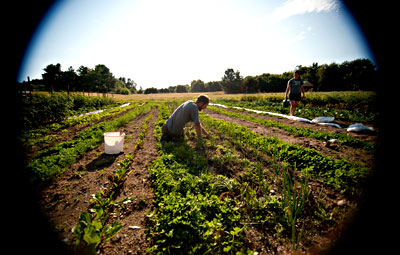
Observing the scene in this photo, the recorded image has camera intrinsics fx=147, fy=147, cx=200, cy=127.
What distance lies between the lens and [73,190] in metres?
3.09

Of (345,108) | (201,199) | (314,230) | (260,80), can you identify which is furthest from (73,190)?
(260,80)

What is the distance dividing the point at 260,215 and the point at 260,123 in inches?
297

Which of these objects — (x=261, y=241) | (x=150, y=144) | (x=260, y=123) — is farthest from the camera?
(x=260, y=123)

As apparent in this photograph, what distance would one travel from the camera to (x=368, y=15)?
379 cm

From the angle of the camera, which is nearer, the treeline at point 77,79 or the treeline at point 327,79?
the treeline at point 327,79

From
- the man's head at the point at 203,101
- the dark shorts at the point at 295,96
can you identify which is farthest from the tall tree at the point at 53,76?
the dark shorts at the point at 295,96

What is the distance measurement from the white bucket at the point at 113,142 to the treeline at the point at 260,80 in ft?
35.7

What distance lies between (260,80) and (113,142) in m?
51.3

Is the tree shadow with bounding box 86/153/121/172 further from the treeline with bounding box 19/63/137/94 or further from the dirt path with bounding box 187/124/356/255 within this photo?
the treeline with bounding box 19/63/137/94

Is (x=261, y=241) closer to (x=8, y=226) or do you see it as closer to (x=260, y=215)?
(x=260, y=215)

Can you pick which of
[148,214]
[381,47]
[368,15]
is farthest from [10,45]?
[381,47]

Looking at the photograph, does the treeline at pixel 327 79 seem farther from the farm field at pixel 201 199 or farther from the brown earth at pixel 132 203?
the brown earth at pixel 132 203

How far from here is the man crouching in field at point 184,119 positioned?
4.92 m

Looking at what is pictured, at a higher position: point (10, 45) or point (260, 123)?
point (10, 45)
